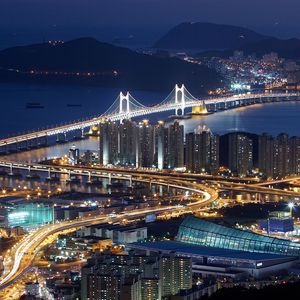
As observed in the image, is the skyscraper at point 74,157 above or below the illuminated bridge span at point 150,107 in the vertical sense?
below

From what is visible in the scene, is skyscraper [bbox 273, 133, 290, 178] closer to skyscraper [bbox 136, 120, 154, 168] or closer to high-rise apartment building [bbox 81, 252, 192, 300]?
skyscraper [bbox 136, 120, 154, 168]

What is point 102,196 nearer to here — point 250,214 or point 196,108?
point 250,214

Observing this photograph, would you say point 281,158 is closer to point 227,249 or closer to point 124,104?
point 227,249

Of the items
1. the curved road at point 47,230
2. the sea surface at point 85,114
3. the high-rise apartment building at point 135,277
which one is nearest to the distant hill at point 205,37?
the sea surface at point 85,114

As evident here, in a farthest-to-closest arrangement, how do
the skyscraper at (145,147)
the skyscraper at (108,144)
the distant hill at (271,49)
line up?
the distant hill at (271,49)
the skyscraper at (108,144)
the skyscraper at (145,147)

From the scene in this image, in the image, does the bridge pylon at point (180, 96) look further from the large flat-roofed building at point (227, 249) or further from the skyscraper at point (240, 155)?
the large flat-roofed building at point (227, 249)

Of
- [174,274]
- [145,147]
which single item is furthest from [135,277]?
[145,147]

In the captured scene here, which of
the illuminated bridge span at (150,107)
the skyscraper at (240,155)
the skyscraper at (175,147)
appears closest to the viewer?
the skyscraper at (240,155)
